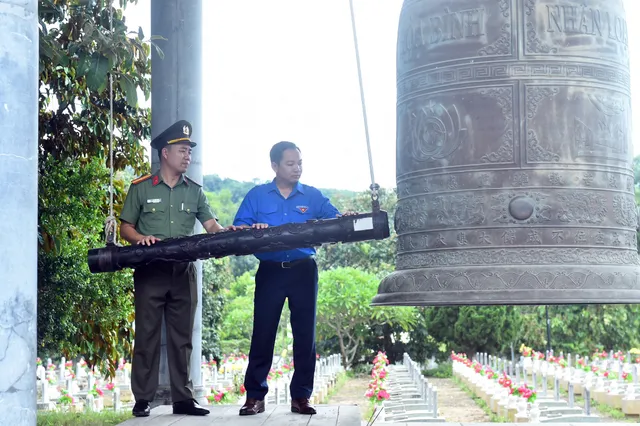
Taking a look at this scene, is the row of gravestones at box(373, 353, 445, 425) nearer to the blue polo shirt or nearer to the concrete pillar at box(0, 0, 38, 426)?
the blue polo shirt

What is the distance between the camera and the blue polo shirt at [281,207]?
526cm

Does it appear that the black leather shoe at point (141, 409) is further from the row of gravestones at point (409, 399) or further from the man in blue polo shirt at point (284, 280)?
the row of gravestones at point (409, 399)

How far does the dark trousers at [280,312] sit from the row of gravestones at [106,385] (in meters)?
6.77

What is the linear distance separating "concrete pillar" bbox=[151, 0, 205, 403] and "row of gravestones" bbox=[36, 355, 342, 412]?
6.05 metres

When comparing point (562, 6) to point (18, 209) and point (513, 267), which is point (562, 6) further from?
point (18, 209)

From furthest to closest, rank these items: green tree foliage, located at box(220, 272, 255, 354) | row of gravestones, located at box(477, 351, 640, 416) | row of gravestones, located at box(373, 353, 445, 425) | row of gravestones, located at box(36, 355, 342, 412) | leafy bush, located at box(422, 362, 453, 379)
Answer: green tree foliage, located at box(220, 272, 255, 354) < leafy bush, located at box(422, 362, 453, 379) < row of gravestones, located at box(477, 351, 640, 416) < row of gravestones, located at box(36, 355, 342, 412) < row of gravestones, located at box(373, 353, 445, 425)

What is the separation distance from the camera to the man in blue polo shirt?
17.1ft

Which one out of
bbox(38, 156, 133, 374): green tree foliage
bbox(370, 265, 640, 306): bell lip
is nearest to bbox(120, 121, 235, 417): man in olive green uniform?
bbox(370, 265, 640, 306): bell lip

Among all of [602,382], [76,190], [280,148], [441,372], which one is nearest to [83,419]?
[76,190]

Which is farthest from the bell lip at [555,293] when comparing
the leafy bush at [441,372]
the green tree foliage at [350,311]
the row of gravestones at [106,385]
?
the leafy bush at [441,372]

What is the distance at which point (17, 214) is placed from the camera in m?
2.96

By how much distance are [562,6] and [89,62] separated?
2437mm

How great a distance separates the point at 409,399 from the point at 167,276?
649 inches

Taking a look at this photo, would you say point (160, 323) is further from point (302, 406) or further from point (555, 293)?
point (555, 293)
